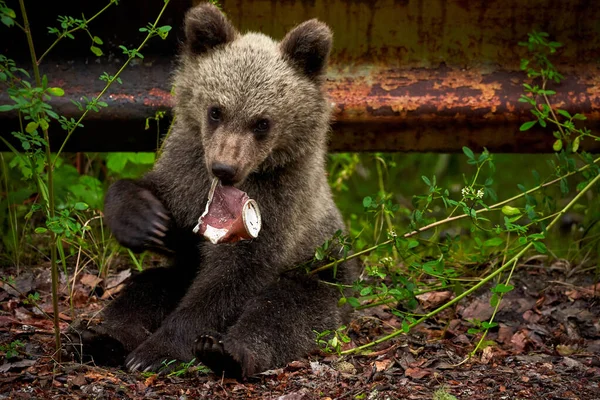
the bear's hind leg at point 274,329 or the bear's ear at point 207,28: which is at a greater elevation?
the bear's ear at point 207,28

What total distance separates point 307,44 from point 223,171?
0.96 meters

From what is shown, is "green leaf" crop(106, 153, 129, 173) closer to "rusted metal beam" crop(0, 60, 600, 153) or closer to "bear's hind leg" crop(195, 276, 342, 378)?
"rusted metal beam" crop(0, 60, 600, 153)

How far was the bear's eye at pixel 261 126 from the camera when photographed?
4.29 metres

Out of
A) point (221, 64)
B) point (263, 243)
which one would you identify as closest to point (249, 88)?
point (221, 64)

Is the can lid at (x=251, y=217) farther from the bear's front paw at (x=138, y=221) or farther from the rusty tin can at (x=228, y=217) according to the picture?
the bear's front paw at (x=138, y=221)

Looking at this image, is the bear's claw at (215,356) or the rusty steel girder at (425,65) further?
the rusty steel girder at (425,65)

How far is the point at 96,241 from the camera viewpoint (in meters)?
5.49

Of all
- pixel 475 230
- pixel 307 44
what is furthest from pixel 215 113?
pixel 475 230

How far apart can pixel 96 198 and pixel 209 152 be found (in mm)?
1940

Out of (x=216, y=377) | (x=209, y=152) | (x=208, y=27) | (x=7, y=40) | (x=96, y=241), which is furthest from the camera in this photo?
(x=96, y=241)

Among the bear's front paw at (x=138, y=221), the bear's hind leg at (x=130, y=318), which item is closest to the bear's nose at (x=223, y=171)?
the bear's front paw at (x=138, y=221)

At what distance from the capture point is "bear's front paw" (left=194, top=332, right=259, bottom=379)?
3822 mm

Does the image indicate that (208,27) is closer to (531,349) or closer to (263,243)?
(263,243)

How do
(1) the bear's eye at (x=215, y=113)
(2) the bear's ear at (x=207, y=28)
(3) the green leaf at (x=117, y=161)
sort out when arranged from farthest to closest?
(3) the green leaf at (x=117, y=161) < (2) the bear's ear at (x=207, y=28) < (1) the bear's eye at (x=215, y=113)
